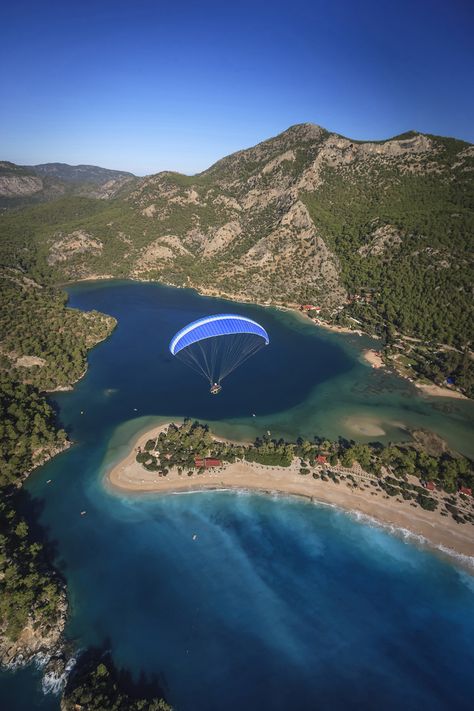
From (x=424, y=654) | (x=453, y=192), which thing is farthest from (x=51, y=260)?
(x=424, y=654)

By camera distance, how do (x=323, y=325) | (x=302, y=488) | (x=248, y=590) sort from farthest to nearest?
1. (x=323, y=325)
2. (x=302, y=488)
3. (x=248, y=590)

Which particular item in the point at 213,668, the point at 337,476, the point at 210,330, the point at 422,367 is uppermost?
the point at 210,330

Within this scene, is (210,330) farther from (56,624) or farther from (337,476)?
(56,624)

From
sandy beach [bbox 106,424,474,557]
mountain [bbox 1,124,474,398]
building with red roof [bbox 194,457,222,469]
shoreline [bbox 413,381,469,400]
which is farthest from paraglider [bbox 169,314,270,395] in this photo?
mountain [bbox 1,124,474,398]

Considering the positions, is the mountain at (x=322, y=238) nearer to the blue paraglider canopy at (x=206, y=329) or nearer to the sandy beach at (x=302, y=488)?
the sandy beach at (x=302, y=488)

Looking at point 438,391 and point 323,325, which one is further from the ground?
point 323,325

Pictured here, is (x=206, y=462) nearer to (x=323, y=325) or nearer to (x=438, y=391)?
(x=438, y=391)

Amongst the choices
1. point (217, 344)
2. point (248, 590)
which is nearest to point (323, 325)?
point (217, 344)
